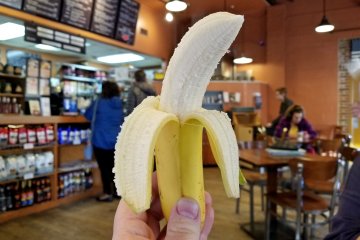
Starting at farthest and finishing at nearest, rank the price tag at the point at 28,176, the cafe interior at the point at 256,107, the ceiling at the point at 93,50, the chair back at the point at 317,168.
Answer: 1. the ceiling at the point at 93,50
2. the price tag at the point at 28,176
3. the cafe interior at the point at 256,107
4. the chair back at the point at 317,168

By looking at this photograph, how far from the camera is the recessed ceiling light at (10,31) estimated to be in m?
4.36

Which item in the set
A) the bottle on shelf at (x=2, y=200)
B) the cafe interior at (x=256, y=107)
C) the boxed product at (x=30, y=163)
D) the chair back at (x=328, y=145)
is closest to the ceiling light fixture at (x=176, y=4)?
the cafe interior at (x=256, y=107)

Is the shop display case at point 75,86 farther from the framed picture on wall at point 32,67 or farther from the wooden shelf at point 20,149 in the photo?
the wooden shelf at point 20,149

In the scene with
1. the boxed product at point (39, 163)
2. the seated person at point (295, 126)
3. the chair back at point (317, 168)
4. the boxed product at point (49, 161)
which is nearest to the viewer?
the chair back at point (317, 168)

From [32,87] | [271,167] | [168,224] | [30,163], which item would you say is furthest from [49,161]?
[168,224]

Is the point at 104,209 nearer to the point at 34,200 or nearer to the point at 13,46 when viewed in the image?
the point at 34,200

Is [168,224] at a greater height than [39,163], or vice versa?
[168,224]

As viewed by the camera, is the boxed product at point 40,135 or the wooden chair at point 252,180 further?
the boxed product at point 40,135

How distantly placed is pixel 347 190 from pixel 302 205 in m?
1.71

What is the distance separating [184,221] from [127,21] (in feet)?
18.7

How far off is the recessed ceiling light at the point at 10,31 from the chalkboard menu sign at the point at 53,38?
9.4 inches

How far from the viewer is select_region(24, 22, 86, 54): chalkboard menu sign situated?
4083mm

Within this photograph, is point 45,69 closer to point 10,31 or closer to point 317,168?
point 10,31

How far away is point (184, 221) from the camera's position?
57cm
